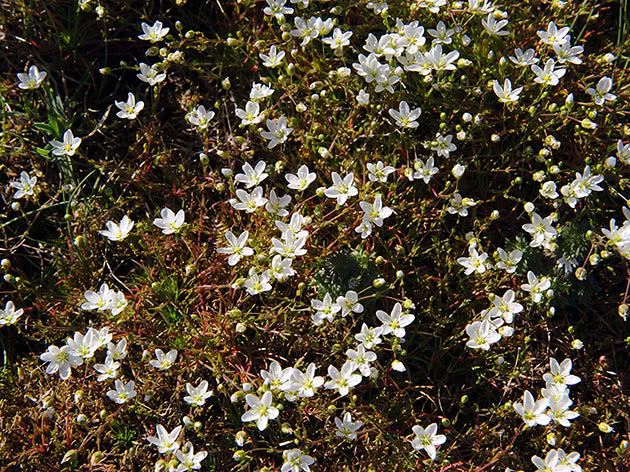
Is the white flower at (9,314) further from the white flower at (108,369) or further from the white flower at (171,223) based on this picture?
the white flower at (171,223)

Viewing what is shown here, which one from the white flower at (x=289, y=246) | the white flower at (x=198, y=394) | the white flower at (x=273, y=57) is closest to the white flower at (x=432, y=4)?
the white flower at (x=273, y=57)

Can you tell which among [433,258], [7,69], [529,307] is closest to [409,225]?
[433,258]

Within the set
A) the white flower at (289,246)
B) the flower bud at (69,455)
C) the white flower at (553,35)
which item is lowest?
the flower bud at (69,455)

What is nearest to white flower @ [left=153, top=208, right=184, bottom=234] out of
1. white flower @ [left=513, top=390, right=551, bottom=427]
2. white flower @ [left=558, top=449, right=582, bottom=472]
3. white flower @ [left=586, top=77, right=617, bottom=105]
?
white flower @ [left=513, top=390, right=551, bottom=427]

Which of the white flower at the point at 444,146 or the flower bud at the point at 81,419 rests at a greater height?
the white flower at the point at 444,146

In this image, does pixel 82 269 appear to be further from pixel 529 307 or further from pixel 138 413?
pixel 529 307

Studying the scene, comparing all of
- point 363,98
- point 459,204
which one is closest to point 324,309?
point 459,204
